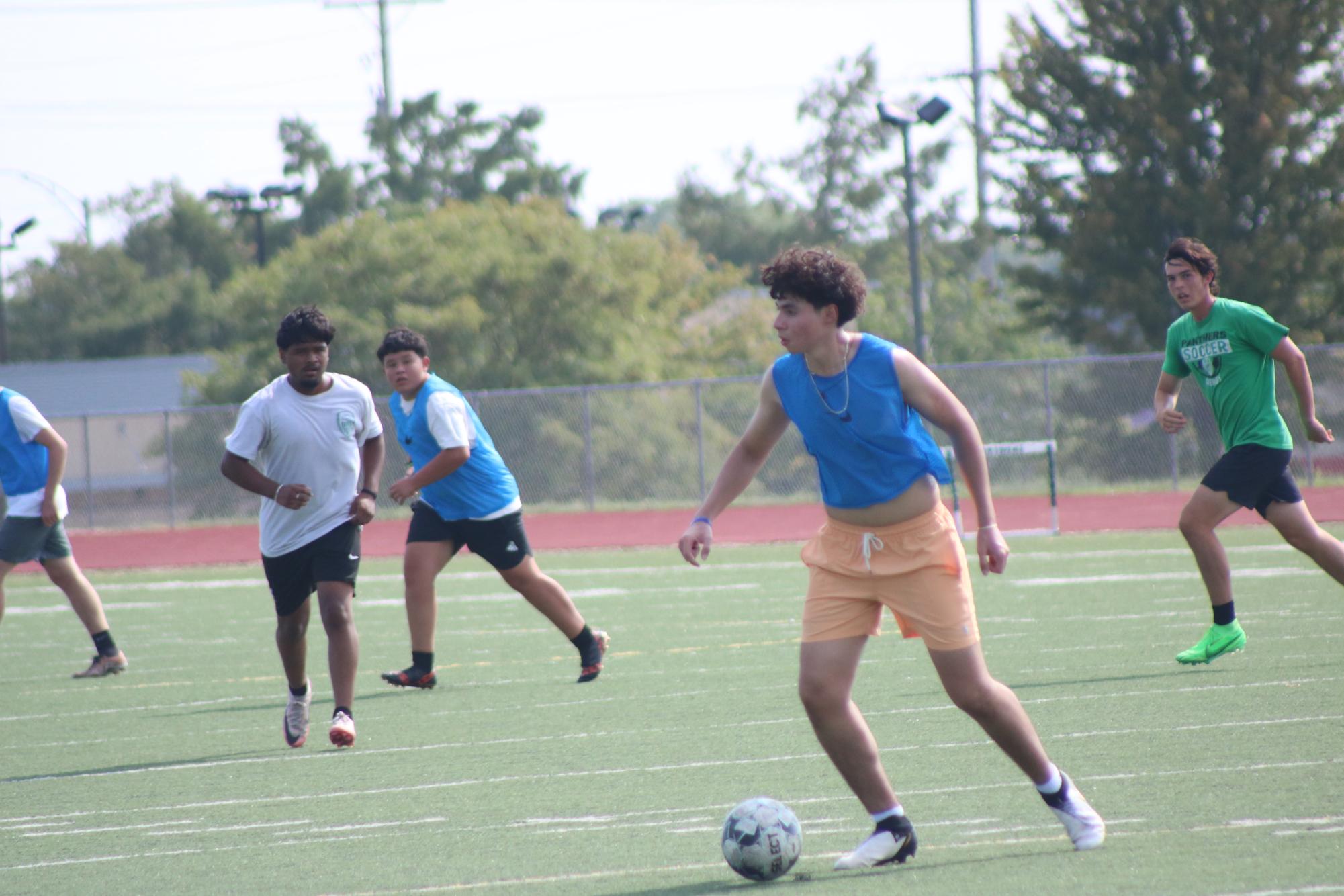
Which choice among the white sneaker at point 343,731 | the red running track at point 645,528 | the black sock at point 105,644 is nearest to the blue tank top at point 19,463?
the black sock at point 105,644

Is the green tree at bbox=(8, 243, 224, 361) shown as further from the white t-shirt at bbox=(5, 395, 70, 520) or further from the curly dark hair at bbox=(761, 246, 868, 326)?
the curly dark hair at bbox=(761, 246, 868, 326)

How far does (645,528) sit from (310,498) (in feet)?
56.5

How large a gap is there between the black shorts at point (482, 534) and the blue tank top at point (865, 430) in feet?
15.1

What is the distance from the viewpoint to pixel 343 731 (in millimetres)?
7750

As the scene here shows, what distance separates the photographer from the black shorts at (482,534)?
9.65 metres

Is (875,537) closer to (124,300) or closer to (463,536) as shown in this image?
(463,536)

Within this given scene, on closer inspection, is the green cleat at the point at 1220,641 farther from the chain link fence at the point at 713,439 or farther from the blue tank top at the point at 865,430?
the chain link fence at the point at 713,439

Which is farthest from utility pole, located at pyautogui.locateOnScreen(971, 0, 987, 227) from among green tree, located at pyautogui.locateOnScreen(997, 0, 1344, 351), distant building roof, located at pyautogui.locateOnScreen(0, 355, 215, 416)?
distant building roof, located at pyautogui.locateOnScreen(0, 355, 215, 416)

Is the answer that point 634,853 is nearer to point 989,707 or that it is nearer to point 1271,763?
point 989,707

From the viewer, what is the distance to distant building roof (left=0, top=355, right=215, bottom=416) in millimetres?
48531

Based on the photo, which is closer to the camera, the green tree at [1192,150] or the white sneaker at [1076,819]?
the white sneaker at [1076,819]

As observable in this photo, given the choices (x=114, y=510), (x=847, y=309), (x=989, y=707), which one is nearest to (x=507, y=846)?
(x=989, y=707)

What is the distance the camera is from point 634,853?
546 cm

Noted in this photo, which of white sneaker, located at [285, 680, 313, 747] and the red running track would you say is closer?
white sneaker, located at [285, 680, 313, 747]
